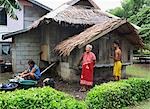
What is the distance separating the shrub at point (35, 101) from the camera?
609 centimetres

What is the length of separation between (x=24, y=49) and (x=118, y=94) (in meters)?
9.60

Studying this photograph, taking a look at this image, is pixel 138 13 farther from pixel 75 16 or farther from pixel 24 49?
pixel 24 49

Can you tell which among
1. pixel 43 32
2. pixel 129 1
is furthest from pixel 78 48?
pixel 129 1

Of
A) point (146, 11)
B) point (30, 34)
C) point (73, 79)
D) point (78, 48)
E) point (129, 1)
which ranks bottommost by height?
point (73, 79)

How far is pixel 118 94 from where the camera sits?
342 inches

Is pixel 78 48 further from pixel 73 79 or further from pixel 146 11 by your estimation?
pixel 146 11

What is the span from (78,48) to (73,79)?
5.50ft

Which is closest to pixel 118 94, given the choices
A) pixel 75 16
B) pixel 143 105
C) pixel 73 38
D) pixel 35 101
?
pixel 143 105

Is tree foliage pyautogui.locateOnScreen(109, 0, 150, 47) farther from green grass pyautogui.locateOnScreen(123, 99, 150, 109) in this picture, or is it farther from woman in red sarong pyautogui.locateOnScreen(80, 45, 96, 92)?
green grass pyautogui.locateOnScreen(123, 99, 150, 109)

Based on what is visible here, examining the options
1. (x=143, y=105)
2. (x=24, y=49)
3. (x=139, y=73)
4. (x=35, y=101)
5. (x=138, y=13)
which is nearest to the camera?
(x=35, y=101)

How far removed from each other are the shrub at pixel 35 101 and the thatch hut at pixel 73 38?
6076mm

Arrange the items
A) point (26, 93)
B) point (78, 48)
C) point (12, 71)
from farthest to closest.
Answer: point (12, 71) → point (78, 48) → point (26, 93)

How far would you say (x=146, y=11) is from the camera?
77.1 ft

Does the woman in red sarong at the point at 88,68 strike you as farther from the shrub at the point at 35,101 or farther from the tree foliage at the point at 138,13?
the tree foliage at the point at 138,13
